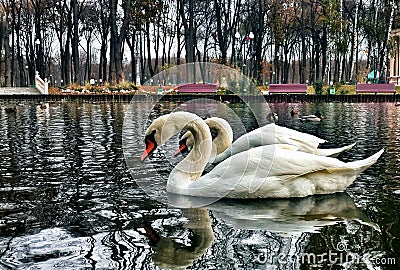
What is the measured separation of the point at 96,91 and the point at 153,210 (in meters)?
37.3

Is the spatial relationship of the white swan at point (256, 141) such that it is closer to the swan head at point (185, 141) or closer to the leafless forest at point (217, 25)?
the swan head at point (185, 141)

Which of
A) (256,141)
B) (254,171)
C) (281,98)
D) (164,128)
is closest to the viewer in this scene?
(254,171)

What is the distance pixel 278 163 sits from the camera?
6.03 meters

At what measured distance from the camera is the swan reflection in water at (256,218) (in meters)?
4.58

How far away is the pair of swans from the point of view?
6.03 m

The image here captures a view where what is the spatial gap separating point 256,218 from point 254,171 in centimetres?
65

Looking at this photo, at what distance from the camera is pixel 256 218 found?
18.2 feet

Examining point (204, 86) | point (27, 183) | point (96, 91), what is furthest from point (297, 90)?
point (27, 183)

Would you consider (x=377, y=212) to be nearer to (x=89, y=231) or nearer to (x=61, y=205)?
(x=89, y=231)

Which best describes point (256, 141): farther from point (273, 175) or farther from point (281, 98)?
point (281, 98)

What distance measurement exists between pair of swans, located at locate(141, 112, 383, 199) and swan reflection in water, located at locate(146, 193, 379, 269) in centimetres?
12

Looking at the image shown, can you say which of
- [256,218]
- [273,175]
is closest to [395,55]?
[273,175]

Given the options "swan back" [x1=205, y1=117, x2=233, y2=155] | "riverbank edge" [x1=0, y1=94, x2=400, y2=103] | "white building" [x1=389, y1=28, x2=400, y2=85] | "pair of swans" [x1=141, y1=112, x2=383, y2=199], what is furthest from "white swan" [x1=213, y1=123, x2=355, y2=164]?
"white building" [x1=389, y1=28, x2=400, y2=85]

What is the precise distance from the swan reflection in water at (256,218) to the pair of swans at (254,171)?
12 centimetres
